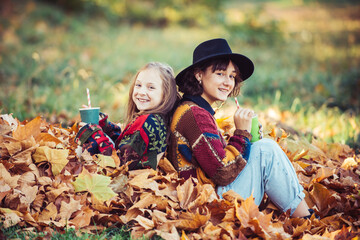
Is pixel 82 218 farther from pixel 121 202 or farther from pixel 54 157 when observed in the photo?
pixel 54 157

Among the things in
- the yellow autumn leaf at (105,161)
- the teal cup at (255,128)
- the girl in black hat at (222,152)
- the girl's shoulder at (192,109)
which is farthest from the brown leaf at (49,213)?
the teal cup at (255,128)

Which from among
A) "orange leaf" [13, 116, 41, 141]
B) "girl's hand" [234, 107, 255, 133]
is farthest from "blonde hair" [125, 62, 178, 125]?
"orange leaf" [13, 116, 41, 141]

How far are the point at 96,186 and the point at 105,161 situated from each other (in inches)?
7.7

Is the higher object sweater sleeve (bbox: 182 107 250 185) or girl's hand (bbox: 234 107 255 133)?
girl's hand (bbox: 234 107 255 133)

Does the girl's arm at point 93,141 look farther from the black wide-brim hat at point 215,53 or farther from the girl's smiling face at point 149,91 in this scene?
the black wide-brim hat at point 215,53

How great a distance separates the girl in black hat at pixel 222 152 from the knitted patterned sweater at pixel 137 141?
Result: 0.13 meters

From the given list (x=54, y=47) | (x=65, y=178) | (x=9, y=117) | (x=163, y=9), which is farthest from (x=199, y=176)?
(x=163, y=9)

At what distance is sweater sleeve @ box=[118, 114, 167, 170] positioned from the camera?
242cm

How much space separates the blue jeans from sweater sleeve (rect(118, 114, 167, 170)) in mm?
528

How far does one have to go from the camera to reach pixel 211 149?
238 cm

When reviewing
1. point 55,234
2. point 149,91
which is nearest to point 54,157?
point 55,234

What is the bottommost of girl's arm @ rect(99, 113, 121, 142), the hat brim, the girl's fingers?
girl's arm @ rect(99, 113, 121, 142)

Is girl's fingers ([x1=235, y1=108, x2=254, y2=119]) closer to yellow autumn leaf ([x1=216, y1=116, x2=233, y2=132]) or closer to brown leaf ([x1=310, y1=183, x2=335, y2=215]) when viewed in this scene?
brown leaf ([x1=310, y1=183, x2=335, y2=215])

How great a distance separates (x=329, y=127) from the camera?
16.0 feet
